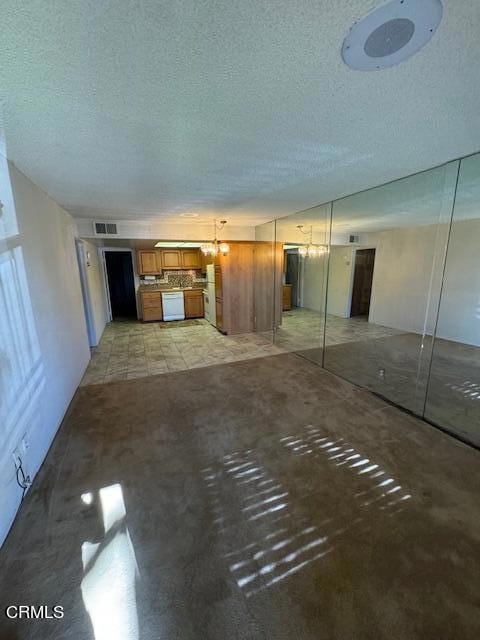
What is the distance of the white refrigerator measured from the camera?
6.20 m

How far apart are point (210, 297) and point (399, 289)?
4273mm

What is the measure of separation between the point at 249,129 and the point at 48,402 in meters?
2.74

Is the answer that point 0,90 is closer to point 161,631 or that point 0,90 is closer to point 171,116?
point 171,116

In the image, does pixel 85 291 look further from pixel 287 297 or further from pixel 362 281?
pixel 362 281

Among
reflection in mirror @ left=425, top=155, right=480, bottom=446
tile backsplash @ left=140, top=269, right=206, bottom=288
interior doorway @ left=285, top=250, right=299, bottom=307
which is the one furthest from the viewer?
tile backsplash @ left=140, top=269, right=206, bottom=288

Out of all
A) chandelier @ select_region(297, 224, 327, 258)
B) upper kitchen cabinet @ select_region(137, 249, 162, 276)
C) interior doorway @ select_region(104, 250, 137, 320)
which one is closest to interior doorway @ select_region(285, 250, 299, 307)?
chandelier @ select_region(297, 224, 327, 258)

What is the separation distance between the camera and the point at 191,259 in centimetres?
756

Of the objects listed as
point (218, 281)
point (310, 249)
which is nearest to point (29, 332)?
point (218, 281)

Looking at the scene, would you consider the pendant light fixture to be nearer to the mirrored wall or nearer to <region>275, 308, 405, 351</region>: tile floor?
the mirrored wall

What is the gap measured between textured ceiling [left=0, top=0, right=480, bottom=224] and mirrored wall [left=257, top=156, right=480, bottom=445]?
1115 mm

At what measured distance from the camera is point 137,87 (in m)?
1.19

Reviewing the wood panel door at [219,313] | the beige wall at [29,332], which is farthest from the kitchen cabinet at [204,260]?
the beige wall at [29,332]

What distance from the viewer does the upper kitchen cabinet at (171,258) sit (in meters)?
7.25

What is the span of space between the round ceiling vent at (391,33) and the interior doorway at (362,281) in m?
6.09
